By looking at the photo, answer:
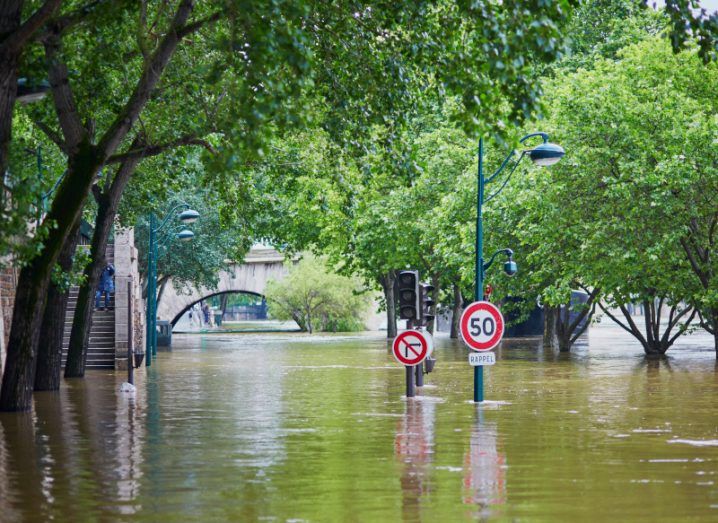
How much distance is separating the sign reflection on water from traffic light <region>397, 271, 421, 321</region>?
566 cm

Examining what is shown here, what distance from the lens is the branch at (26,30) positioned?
1406cm

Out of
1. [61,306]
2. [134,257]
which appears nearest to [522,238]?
[134,257]

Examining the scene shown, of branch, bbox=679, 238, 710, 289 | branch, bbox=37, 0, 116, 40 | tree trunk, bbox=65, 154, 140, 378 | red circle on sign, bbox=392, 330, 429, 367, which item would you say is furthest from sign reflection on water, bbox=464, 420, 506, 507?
branch, bbox=679, 238, 710, 289

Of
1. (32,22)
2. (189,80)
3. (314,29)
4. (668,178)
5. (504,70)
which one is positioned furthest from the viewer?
(668,178)

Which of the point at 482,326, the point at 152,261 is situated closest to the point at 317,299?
the point at 152,261

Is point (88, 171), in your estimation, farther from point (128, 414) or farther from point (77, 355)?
point (77, 355)

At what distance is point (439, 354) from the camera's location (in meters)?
45.9

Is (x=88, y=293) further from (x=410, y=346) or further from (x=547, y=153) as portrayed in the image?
(x=547, y=153)

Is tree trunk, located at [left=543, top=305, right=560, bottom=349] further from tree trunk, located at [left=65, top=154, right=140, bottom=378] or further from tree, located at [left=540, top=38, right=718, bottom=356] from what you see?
tree trunk, located at [left=65, top=154, right=140, bottom=378]

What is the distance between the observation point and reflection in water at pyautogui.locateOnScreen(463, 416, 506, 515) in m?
10.8

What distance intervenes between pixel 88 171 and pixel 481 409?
280 inches

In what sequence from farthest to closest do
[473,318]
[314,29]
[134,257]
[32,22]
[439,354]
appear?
1. [439,354]
2. [134,257]
3. [473,318]
4. [314,29]
5. [32,22]

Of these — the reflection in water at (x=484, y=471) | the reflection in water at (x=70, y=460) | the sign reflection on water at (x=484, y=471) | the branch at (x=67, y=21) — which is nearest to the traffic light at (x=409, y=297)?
the reflection in water at (x=70, y=460)

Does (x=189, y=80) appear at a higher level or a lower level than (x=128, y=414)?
higher
